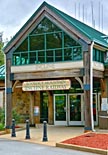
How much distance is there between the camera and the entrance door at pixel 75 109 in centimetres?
2455

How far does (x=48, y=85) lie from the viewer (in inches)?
832

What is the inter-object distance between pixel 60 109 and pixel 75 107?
120 cm

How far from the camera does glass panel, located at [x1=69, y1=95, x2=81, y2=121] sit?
2466 centimetres

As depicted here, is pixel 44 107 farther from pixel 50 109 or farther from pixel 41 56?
pixel 41 56

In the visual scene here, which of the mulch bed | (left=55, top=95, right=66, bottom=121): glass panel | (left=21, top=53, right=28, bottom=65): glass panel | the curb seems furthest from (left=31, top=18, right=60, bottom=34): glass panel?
the curb

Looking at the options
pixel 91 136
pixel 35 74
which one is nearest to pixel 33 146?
pixel 91 136

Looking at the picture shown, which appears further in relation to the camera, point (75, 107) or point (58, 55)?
point (75, 107)

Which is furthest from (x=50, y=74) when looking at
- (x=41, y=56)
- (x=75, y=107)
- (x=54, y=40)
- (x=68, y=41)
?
(x=75, y=107)

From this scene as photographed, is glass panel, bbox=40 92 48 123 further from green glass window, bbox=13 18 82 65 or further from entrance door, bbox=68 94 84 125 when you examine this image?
green glass window, bbox=13 18 82 65

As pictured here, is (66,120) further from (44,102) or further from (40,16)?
(40,16)

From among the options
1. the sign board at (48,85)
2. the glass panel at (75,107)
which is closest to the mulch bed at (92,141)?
the sign board at (48,85)

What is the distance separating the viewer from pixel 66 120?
2500 cm

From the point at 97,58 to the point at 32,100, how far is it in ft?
22.1

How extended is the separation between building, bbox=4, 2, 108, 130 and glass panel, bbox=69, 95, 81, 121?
1.28 ft
